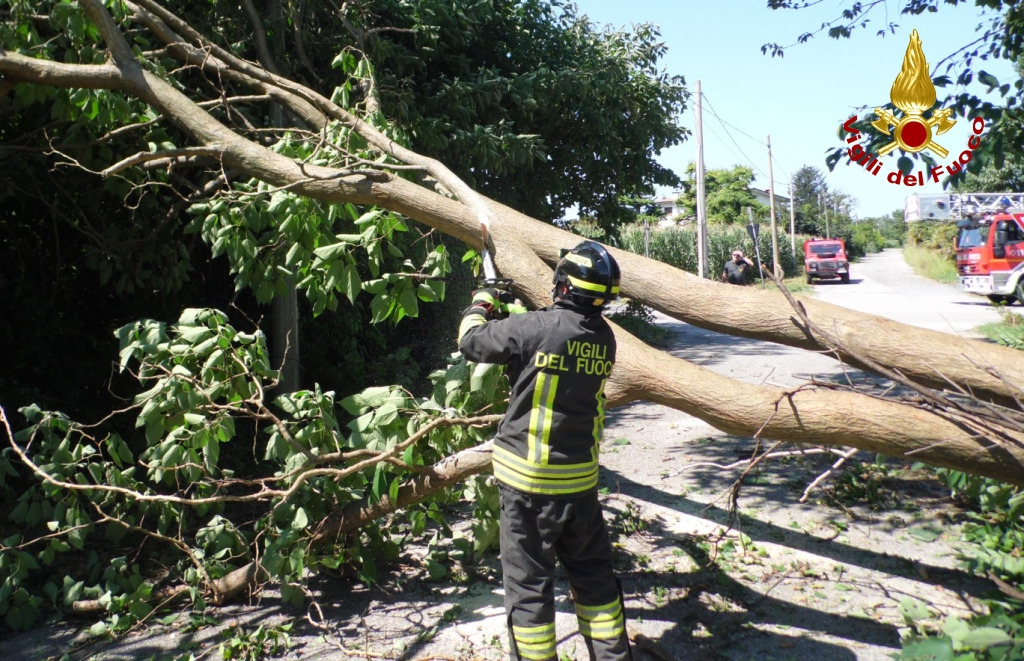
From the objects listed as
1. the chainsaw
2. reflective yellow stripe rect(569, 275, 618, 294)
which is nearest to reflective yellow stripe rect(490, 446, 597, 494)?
reflective yellow stripe rect(569, 275, 618, 294)

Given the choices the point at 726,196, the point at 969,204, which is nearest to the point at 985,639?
the point at 969,204

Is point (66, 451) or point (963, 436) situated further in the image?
point (66, 451)

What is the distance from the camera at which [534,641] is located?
3156 mm

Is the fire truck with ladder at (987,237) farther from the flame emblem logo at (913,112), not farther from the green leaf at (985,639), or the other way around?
the green leaf at (985,639)

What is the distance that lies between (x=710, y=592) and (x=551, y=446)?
5.71 feet

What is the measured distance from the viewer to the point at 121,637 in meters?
4.12

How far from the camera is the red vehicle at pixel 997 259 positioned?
66.6 feet

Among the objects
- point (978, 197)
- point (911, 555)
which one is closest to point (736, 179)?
point (978, 197)

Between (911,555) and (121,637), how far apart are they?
4.54 metres

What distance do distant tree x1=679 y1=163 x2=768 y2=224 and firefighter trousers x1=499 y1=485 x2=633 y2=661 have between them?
49486 mm

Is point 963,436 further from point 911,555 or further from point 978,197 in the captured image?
point 978,197

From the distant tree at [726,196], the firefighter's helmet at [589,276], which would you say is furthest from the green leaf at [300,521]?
the distant tree at [726,196]

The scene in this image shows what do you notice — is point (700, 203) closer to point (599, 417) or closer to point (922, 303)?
point (922, 303)

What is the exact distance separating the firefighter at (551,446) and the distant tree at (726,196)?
4935 centimetres
